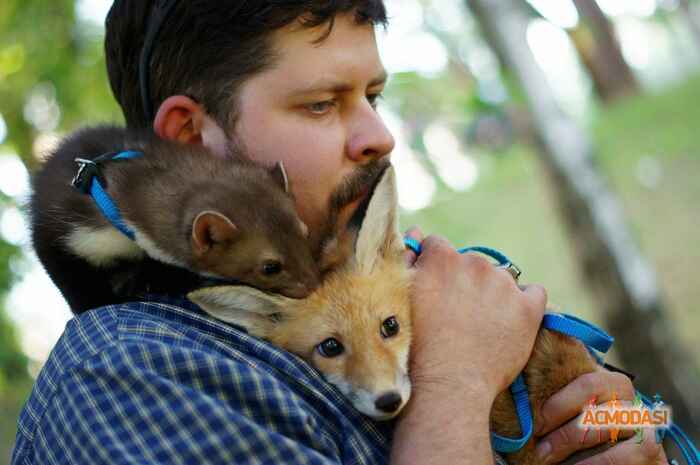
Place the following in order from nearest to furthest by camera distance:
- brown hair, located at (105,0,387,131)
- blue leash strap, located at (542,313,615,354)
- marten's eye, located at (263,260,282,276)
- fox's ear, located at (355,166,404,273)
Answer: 1. fox's ear, located at (355,166,404,273)
2. blue leash strap, located at (542,313,615,354)
3. brown hair, located at (105,0,387,131)
4. marten's eye, located at (263,260,282,276)

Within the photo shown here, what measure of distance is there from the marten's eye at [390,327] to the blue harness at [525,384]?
1.31 feet

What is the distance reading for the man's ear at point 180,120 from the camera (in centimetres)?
276

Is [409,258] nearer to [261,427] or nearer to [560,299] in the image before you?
[261,427]

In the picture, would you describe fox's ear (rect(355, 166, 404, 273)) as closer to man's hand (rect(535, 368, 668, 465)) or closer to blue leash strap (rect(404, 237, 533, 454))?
blue leash strap (rect(404, 237, 533, 454))

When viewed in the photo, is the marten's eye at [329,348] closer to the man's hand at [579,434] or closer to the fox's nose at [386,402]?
the fox's nose at [386,402]

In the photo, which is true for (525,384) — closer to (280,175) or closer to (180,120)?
(280,175)

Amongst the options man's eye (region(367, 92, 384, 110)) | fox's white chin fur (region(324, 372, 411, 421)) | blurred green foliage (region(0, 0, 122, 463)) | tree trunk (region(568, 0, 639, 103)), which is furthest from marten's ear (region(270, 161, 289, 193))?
tree trunk (region(568, 0, 639, 103))

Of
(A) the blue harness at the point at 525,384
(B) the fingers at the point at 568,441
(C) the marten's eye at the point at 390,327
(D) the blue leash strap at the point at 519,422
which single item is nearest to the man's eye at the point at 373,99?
(A) the blue harness at the point at 525,384

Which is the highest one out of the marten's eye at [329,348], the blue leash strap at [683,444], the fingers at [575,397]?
the marten's eye at [329,348]

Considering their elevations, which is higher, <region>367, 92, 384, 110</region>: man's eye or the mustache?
<region>367, 92, 384, 110</region>: man's eye

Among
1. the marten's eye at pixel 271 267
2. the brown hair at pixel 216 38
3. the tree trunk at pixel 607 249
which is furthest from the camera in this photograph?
the tree trunk at pixel 607 249

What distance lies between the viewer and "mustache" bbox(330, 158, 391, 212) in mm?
2646

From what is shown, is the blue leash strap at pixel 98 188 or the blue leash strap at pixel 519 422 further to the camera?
the blue leash strap at pixel 98 188

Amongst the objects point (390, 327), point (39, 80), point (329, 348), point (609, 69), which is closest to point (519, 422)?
point (390, 327)
